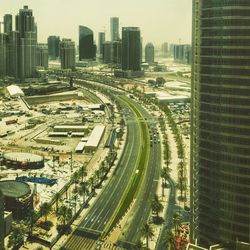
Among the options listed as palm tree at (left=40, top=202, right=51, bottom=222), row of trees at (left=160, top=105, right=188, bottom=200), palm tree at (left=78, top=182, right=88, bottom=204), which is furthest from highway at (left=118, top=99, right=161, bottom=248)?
palm tree at (left=40, top=202, right=51, bottom=222)

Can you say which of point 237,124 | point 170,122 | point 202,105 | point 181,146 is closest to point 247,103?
point 237,124

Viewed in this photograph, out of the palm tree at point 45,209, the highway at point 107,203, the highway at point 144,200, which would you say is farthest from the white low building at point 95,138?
the palm tree at point 45,209

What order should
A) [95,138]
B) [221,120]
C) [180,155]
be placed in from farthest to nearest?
1. [95,138]
2. [180,155]
3. [221,120]

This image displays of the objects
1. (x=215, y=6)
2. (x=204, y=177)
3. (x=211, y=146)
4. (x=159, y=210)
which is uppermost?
(x=215, y=6)

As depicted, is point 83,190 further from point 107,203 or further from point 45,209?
point 45,209

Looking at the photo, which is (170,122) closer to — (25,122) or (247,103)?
(25,122)

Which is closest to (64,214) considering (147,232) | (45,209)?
(45,209)

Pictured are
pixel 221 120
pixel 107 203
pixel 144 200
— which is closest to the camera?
pixel 221 120
